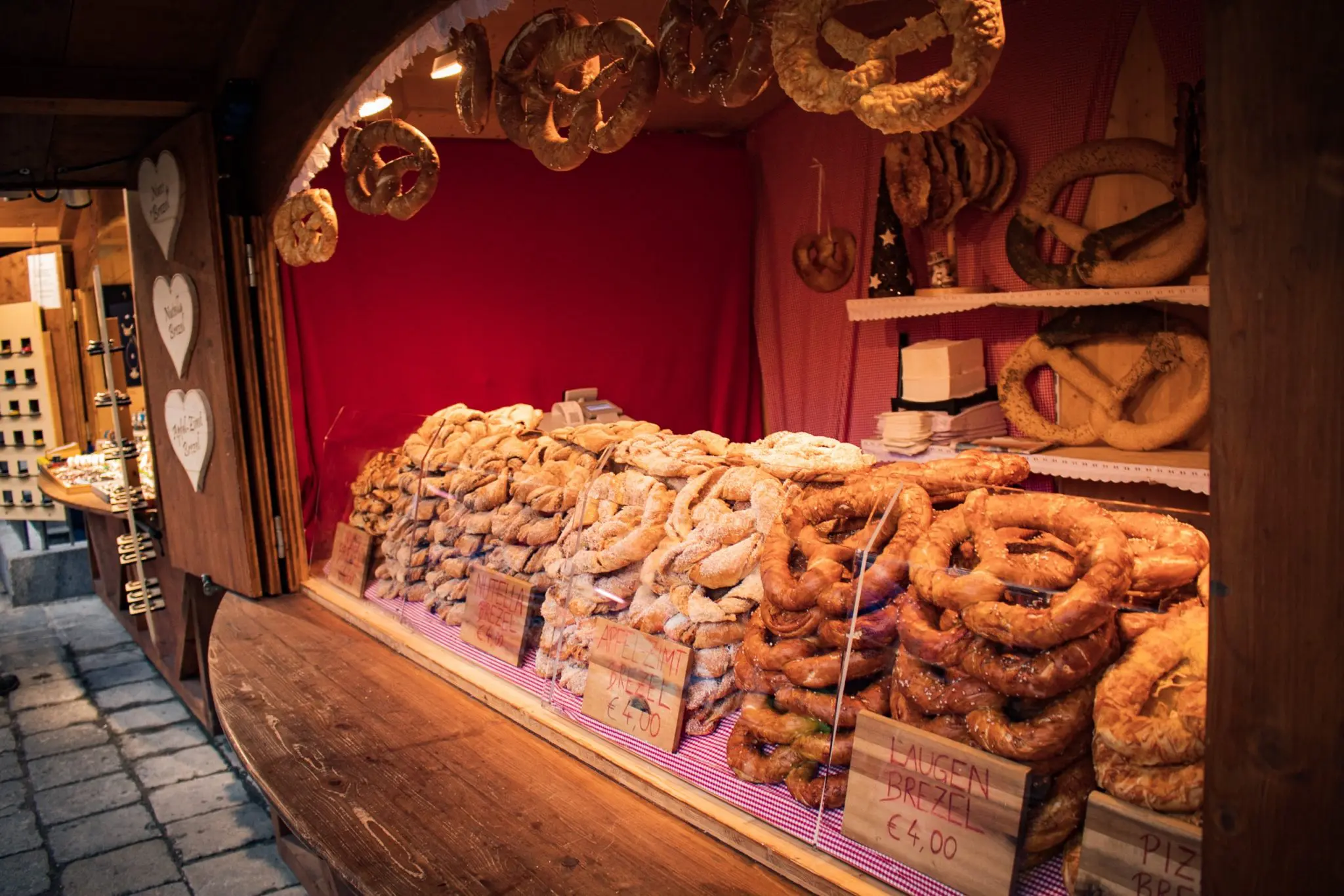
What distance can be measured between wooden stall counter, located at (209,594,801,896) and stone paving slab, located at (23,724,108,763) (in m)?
2.29

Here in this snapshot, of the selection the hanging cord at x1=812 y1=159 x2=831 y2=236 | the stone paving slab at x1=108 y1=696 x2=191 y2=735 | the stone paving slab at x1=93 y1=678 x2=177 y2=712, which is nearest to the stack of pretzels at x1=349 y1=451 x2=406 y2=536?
the stone paving slab at x1=108 y1=696 x2=191 y2=735

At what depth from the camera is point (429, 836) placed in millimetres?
1595

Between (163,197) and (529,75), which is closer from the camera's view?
(529,75)

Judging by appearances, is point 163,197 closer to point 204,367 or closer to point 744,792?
point 204,367

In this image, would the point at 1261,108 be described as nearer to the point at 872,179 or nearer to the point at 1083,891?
the point at 1083,891

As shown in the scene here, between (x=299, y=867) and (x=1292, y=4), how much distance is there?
3245 millimetres

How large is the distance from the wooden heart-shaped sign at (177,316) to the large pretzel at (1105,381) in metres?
3.16

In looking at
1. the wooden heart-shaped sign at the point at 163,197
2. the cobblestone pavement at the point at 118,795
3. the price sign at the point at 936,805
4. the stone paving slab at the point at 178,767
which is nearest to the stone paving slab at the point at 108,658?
the cobblestone pavement at the point at 118,795

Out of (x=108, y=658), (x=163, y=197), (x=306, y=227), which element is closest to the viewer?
(x=306, y=227)

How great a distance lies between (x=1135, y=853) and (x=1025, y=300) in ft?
9.70

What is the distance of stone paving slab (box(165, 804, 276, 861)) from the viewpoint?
340 centimetres

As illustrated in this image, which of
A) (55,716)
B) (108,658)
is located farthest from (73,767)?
(108,658)

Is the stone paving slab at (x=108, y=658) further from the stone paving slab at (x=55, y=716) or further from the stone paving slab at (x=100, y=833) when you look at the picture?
the stone paving slab at (x=100, y=833)

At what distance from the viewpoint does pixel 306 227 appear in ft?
9.81
